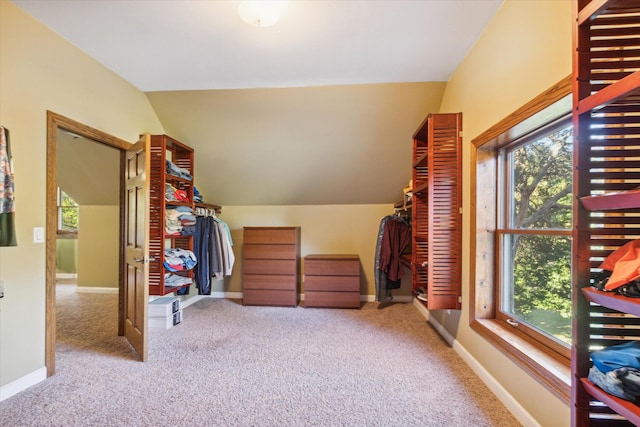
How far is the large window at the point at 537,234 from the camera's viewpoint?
1.54 meters

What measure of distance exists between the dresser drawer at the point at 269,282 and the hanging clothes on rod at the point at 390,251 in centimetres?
114

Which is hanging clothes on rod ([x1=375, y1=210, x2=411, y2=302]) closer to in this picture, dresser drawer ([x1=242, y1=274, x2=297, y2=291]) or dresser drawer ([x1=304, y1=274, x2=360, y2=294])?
dresser drawer ([x1=304, y1=274, x2=360, y2=294])

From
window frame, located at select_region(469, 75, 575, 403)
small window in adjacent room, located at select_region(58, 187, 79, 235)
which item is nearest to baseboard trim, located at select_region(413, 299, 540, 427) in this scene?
window frame, located at select_region(469, 75, 575, 403)

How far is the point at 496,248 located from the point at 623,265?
1.43 metres

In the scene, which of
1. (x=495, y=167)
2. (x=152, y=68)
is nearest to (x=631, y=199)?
(x=495, y=167)

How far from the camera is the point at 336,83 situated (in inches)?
113

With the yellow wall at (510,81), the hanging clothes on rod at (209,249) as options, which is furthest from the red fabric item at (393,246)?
the hanging clothes on rod at (209,249)

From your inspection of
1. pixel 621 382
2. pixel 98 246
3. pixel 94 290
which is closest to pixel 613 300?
pixel 621 382

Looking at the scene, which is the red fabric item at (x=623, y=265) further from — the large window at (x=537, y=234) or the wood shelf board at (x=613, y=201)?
the large window at (x=537, y=234)

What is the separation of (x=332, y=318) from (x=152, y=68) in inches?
124

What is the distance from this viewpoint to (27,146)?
6.40 ft

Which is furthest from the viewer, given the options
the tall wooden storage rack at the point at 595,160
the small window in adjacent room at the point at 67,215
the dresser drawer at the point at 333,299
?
the small window in adjacent room at the point at 67,215

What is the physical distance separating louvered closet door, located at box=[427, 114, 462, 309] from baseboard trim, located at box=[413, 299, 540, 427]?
39 centimetres

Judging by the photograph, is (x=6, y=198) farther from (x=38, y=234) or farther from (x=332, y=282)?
(x=332, y=282)
